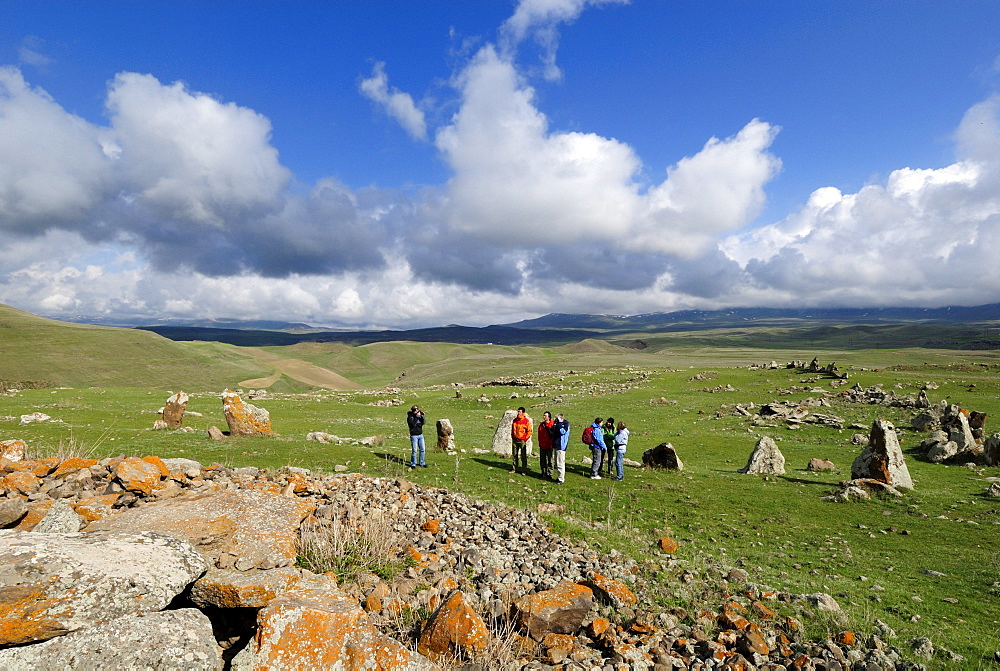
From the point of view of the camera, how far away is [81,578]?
564 cm

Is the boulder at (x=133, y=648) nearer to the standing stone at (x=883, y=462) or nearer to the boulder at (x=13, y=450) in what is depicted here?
the boulder at (x=13, y=450)

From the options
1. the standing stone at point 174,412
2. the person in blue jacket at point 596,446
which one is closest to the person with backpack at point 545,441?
the person in blue jacket at point 596,446

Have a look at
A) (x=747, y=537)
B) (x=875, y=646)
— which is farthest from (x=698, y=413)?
(x=875, y=646)

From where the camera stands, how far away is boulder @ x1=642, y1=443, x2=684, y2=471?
22375mm

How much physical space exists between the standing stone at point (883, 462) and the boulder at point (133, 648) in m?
23.4

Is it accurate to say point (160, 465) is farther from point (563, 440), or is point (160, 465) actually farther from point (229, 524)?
point (563, 440)

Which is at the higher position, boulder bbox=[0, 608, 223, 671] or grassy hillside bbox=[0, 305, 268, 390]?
boulder bbox=[0, 608, 223, 671]

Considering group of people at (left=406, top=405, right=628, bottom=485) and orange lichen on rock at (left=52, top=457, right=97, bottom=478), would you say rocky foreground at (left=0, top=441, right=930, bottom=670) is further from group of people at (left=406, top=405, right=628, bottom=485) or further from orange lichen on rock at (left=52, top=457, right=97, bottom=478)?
group of people at (left=406, top=405, right=628, bottom=485)

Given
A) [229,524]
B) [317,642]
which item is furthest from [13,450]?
[317,642]

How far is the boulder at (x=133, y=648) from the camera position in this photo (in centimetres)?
495

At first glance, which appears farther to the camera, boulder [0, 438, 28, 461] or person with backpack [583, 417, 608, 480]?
person with backpack [583, 417, 608, 480]

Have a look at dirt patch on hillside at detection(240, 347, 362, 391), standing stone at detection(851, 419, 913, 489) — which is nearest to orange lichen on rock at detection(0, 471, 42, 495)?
standing stone at detection(851, 419, 913, 489)

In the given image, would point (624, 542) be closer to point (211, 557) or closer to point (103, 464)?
point (211, 557)

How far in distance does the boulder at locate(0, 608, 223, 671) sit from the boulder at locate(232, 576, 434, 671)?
1.72 ft
